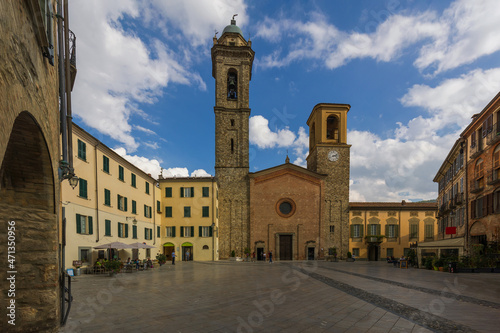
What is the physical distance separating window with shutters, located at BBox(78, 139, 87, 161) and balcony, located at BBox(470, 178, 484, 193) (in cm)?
2765

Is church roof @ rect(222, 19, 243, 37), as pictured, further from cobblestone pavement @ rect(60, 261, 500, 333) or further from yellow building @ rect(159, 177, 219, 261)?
cobblestone pavement @ rect(60, 261, 500, 333)

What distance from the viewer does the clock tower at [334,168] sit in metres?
36.4

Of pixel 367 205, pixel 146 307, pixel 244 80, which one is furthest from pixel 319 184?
pixel 146 307

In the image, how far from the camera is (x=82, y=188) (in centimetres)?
1739

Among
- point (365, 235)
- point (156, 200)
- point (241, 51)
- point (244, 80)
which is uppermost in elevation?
point (241, 51)

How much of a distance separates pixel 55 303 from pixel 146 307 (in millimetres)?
3539

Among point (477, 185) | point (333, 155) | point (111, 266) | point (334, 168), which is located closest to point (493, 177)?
point (477, 185)

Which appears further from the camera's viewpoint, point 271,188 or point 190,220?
point 271,188

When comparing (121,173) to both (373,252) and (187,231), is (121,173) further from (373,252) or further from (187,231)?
(373,252)

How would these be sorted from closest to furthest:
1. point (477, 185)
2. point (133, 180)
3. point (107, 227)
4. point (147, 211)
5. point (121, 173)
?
point (107, 227)
point (477, 185)
point (121, 173)
point (133, 180)
point (147, 211)

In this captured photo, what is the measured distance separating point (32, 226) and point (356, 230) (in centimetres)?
3875

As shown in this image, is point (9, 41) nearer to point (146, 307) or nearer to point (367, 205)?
point (146, 307)

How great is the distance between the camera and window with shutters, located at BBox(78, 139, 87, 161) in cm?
1714

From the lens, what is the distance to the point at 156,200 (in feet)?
104
